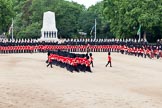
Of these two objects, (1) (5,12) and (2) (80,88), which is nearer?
(2) (80,88)

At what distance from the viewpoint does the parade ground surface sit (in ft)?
70.3

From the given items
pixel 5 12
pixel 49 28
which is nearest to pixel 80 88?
pixel 49 28

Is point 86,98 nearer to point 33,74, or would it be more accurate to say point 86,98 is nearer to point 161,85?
point 161,85

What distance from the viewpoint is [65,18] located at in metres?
101

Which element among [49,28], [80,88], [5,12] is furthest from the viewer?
[5,12]

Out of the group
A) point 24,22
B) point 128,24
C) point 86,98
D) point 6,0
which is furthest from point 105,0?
point 86,98

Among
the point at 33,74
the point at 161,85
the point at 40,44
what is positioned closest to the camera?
the point at 161,85

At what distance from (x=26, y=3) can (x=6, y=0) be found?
71.0 feet

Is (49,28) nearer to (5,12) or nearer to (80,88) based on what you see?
(5,12)

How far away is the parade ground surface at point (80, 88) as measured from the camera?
70.3 feet

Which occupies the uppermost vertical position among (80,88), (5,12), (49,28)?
(5,12)

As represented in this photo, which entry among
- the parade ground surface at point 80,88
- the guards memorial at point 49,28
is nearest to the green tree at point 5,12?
the guards memorial at point 49,28

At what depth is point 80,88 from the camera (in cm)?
2647

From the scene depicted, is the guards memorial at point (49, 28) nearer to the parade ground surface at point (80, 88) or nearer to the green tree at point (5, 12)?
the green tree at point (5, 12)
